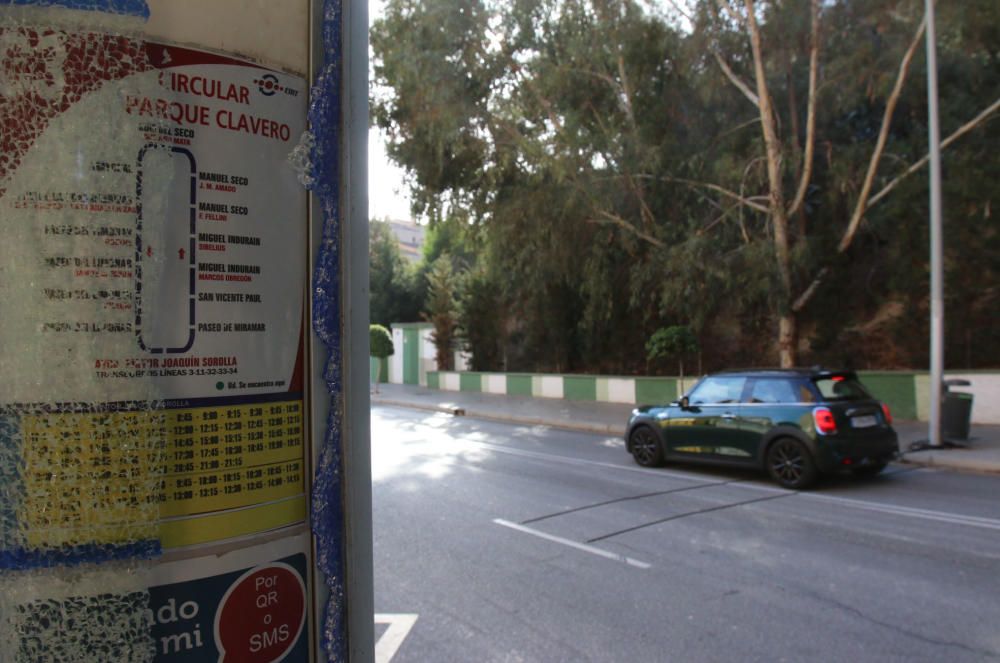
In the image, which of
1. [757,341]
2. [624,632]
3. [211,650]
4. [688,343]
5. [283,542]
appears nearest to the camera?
[211,650]

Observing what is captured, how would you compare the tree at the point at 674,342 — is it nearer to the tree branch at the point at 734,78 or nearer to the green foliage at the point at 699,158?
the green foliage at the point at 699,158

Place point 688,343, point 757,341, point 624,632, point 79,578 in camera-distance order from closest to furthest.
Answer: point 79,578 < point 624,632 < point 688,343 < point 757,341

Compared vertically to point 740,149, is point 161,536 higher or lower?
lower

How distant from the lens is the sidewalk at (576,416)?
11320mm

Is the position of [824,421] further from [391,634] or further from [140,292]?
[140,292]

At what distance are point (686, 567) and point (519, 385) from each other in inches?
796

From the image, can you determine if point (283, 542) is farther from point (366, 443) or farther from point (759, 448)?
point (759, 448)

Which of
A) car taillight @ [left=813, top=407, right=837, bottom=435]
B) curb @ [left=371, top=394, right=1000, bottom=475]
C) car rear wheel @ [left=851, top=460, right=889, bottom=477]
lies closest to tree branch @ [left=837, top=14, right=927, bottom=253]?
curb @ [left=371, top=394, right=1000, bottom=475]

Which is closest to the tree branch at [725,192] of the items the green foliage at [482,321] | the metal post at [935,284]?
the metal post at [935,284]

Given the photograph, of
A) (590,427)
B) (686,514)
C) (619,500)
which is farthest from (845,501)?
(590,427)

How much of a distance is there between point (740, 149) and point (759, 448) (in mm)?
12685

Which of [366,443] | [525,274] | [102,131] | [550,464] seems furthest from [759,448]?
[525,274]

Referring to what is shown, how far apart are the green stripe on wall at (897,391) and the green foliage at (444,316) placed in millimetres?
17820

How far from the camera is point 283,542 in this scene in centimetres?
148
